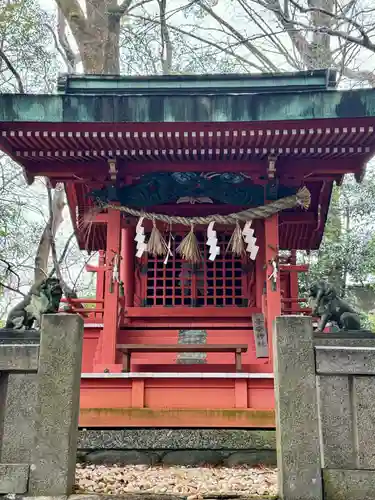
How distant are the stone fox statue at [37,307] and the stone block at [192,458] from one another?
2844 mm

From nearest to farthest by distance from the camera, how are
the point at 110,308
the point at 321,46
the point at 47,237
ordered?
the point at 110,308, the point at 321,46, the point at 47,237

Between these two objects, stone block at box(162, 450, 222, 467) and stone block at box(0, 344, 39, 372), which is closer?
stone block at box(0, 344, 39, 372)

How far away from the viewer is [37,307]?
26.8ft

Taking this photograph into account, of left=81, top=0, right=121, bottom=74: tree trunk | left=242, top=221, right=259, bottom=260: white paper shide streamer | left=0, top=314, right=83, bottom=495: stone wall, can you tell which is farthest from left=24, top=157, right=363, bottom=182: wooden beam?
left=81, top=0, right=121, bottom=74: tree trunk

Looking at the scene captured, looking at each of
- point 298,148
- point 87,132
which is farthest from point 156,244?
point 298,148

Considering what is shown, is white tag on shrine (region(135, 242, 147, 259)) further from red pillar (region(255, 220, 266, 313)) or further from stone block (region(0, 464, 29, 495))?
stone block (region(0, 464, 29, 495))

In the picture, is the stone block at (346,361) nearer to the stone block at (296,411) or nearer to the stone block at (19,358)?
the stone block at (296,411)

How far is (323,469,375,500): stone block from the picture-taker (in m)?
4.25

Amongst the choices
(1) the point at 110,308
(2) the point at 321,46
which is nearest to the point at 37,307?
(1) the point at 110,308

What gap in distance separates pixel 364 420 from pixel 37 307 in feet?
17.5

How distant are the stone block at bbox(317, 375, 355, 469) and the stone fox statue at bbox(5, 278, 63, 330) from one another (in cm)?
484

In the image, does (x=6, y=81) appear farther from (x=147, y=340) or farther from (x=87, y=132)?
(x=147, y=340)

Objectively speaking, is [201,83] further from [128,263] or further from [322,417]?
[322,417]

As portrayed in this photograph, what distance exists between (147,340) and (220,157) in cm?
350
